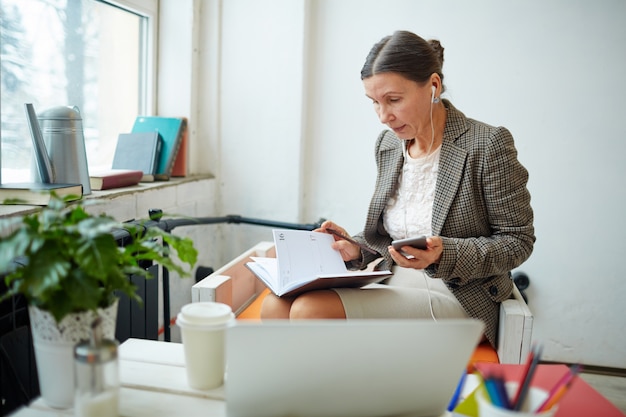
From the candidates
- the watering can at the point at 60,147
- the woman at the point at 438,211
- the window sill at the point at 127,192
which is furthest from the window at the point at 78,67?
the woman at the point at 438,211

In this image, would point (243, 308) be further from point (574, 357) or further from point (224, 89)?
point (574, 357)

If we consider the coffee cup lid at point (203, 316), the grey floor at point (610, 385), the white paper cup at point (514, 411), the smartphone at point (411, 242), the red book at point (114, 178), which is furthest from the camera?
the grey floor at point (610, 385)

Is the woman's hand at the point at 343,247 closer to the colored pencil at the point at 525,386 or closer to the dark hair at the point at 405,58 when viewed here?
the dark hair at the point at 405,58

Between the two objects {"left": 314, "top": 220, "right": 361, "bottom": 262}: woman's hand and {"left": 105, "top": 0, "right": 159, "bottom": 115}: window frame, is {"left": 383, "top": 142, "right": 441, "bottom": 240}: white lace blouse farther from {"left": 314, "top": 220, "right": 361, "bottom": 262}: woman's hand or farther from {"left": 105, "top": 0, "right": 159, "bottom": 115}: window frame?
{"left": 105, "top": 0, "right": 159, "bottom": 115}: window frame

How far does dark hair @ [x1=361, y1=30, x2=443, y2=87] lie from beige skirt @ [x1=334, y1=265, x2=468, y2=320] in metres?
0.55

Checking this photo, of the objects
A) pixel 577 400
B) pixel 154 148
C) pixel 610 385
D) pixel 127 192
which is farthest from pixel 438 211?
pixel 610 385

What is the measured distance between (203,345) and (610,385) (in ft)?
6.38

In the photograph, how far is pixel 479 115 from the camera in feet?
7.36

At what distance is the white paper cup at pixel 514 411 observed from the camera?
25.8 inches

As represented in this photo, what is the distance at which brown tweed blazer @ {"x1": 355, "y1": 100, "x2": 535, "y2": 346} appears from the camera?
1392 millimetres

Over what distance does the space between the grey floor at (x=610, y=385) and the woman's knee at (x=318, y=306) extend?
1367 millimetres

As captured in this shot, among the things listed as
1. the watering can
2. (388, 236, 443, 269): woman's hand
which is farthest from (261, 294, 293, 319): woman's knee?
the watering can

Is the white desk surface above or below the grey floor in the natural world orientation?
above

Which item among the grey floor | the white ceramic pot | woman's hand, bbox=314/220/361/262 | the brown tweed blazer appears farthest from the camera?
the grey floor
